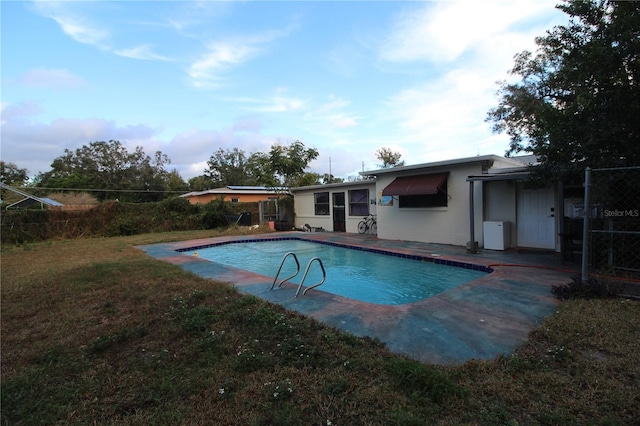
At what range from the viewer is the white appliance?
318 inches

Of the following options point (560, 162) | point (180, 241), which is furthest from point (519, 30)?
point (180, 241)

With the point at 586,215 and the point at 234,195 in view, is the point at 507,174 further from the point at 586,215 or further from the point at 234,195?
the point at 234,195

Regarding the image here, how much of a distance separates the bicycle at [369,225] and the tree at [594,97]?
734 cm

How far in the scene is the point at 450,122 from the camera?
1306 centimetres

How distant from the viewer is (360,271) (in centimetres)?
762

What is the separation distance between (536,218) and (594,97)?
3891mm

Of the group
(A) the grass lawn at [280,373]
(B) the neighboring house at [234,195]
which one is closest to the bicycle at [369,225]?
(A) the grass lawn at [280,373]

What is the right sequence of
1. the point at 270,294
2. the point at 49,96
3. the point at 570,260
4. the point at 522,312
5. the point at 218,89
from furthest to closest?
the point at 218,89, the point at 49,96, the point at 570,260, the point at 270,294, the point at 522,312

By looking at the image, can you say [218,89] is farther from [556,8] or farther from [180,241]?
[556,8]

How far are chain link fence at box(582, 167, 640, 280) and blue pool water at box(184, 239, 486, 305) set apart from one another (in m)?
1.95

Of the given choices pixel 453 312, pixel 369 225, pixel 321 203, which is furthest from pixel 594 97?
pixel 321 203

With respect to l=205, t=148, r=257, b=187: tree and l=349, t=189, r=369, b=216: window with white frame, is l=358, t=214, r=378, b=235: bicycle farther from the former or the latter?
l=205, t=148, r=257, b=187: tree

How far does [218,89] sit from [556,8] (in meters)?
10.7

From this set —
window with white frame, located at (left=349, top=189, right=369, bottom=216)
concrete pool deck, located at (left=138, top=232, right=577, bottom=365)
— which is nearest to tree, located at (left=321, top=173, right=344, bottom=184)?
window with white frame, located at (left=349, top=189, right=369, bottom=216)
